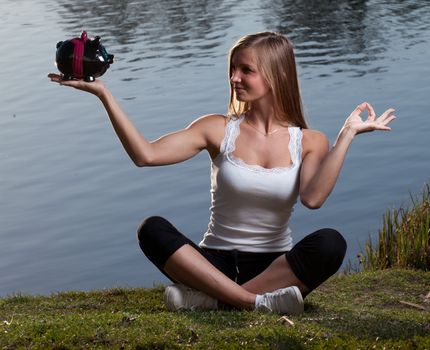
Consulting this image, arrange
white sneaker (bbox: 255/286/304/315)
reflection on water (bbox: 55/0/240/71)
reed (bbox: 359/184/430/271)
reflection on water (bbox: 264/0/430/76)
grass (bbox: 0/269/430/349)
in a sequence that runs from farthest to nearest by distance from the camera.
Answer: reflection on water (bbox: 55/0/240/71) → reflection on water (bbox: 264/0/430/76) → reed (bbox: 359/184/430/271) → white sneaker (bbox: 255/286/304/315) → grass (bbox: 0/269/430/349)

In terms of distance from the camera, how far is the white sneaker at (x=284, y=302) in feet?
18.9

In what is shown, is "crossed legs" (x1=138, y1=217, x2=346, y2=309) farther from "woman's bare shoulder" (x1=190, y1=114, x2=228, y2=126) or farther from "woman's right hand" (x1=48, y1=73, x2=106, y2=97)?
"woman's right hand" (x1=48, y1=73, x2=106, y2=97)

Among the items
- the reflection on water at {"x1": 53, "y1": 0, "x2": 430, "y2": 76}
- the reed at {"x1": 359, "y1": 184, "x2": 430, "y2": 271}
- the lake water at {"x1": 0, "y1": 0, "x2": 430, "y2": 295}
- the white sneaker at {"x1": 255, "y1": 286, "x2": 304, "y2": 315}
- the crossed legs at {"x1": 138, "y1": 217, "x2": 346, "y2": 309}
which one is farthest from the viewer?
the reflection on water at {"x1": 53, "y1": 0, "x2": 430, "y2": 76}

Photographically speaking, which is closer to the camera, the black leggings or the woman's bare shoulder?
the black leggings

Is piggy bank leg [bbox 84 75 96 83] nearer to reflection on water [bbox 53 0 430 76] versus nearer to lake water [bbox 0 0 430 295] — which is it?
lake water [bbox 0 0 430 295]

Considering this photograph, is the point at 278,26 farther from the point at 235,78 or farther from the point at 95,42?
the point at 95,42

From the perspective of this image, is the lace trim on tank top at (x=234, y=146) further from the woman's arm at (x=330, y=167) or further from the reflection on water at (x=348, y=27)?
the reflection on water at (x=348, y=27)

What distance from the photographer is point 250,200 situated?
5922 millimetres

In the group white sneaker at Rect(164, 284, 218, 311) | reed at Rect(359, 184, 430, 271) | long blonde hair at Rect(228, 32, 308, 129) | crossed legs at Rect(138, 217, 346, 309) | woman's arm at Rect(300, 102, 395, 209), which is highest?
long blonde hair at Rect(228, 32, 308, 129)

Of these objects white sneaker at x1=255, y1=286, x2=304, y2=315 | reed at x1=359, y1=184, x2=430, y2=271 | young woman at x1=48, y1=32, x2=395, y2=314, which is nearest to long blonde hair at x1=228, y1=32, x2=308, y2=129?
young woman at x1=48, y1=32, x2=395, y2=314

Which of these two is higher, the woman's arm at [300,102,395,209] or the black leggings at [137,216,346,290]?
the woman's arm at [300,102,395,209]

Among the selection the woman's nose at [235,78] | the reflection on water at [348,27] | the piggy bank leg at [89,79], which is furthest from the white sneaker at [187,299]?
the reflection on water at [348,27]

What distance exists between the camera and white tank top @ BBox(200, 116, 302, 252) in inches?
233

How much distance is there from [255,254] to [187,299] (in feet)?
1.29
